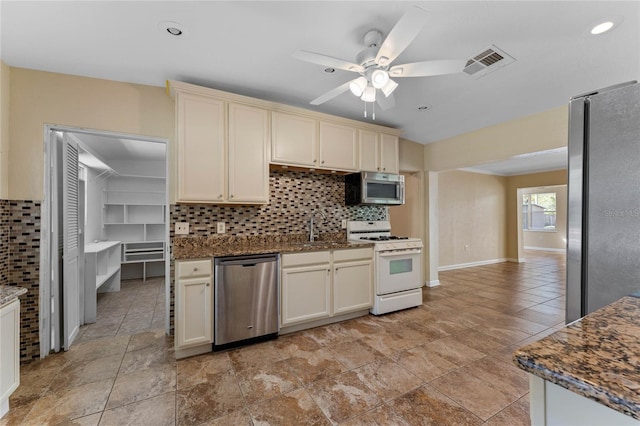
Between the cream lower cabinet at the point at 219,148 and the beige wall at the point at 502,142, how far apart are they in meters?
3.06

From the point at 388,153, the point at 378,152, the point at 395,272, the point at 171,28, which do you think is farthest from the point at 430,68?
the point at 395,272

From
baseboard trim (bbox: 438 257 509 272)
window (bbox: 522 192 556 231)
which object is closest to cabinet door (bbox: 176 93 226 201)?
baseboard trim (bbox: 438 257 509 272)

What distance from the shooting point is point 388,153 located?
12.8 feet

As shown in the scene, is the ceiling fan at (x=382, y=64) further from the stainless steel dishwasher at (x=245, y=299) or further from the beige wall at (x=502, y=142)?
the beige wall at (x=502, y=142)

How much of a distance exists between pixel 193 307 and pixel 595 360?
8.29ft

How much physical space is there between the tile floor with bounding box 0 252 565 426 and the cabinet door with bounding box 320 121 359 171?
6.23 ft

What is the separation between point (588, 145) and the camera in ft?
3.77

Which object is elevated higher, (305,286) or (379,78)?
(379,78)

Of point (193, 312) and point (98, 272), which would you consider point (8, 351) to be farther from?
point (98, 272)

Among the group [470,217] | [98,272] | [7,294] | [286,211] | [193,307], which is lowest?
[98,272]

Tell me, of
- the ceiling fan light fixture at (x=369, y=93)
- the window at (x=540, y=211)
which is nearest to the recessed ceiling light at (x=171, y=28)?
the ceiling fan light fixture at (x=369, y=93)

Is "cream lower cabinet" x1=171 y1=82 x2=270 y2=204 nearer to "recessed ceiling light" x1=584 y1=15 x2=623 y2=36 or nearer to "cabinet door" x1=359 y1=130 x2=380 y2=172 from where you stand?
"cabinet door" x1=359 y1=130 x2=380 y2=172

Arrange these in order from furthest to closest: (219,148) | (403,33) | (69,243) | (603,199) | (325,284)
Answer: (325,284)
(219,148)
(69,243)
(403,33)
(603,199)

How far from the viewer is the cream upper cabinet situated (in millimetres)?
3678
